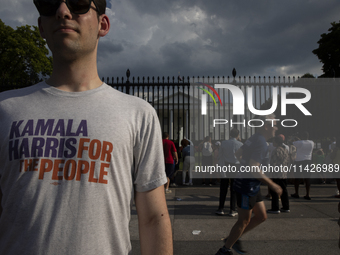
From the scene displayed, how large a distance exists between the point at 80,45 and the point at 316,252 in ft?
14.0

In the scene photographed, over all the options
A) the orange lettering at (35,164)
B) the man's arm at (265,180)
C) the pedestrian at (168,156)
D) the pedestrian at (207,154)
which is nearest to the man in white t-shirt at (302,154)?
the pedestrian at (207,154)

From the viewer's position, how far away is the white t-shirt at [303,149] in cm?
783

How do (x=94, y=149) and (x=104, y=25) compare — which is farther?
(x=104, y=25)

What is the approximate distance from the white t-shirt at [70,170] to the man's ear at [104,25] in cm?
36

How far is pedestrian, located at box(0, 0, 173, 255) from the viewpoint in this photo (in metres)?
1.01

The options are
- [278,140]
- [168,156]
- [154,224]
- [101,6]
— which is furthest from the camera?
[168,156]

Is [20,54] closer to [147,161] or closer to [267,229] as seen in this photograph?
[267,229]

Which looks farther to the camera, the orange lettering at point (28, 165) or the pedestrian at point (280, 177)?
the pedestrian at point (280, 177)

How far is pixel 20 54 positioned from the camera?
2219 cm

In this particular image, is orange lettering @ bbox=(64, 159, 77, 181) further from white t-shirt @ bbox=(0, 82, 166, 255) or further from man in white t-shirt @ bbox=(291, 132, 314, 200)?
man in white t-shirt @ bbox=(291, 132, 314, 200)

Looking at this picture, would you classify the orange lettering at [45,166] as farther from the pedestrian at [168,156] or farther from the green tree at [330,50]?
the green tree at [330,50]

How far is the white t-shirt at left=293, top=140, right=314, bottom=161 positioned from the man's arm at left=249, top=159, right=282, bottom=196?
489 cm

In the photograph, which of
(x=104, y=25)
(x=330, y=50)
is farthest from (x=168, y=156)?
(x=330, y=50)

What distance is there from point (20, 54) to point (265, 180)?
959 inches
